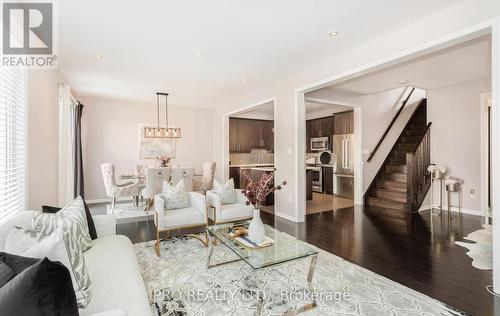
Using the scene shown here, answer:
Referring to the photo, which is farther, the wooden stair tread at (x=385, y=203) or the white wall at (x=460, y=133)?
the wooden stair tread at (x=385, y=203)

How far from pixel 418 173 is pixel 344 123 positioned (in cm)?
231

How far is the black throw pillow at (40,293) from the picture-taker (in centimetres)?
87

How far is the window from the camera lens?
6.85ft

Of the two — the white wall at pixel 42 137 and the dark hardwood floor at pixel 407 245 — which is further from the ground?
the white wall at pixel 42 137

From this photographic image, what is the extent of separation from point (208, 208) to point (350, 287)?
7.08 ft

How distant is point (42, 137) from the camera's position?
3125 millimetres

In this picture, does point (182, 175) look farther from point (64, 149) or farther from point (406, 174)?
point (406, 174)

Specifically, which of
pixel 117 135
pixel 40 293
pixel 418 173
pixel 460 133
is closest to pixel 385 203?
pixel 418 173

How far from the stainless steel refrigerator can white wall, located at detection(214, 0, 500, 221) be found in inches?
106

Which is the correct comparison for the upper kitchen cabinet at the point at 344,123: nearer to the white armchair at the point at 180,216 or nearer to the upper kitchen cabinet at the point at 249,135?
the upper kitchen cabinet at the point at 249,135

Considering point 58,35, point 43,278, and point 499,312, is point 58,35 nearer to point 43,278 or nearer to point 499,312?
point 43,278

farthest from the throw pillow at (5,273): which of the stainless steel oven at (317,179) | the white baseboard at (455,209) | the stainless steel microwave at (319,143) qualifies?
the stainless steel microwave at (319,143)

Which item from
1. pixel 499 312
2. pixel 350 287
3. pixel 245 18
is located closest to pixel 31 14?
pixel 245 18

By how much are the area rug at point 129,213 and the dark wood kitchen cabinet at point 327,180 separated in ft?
16.6
